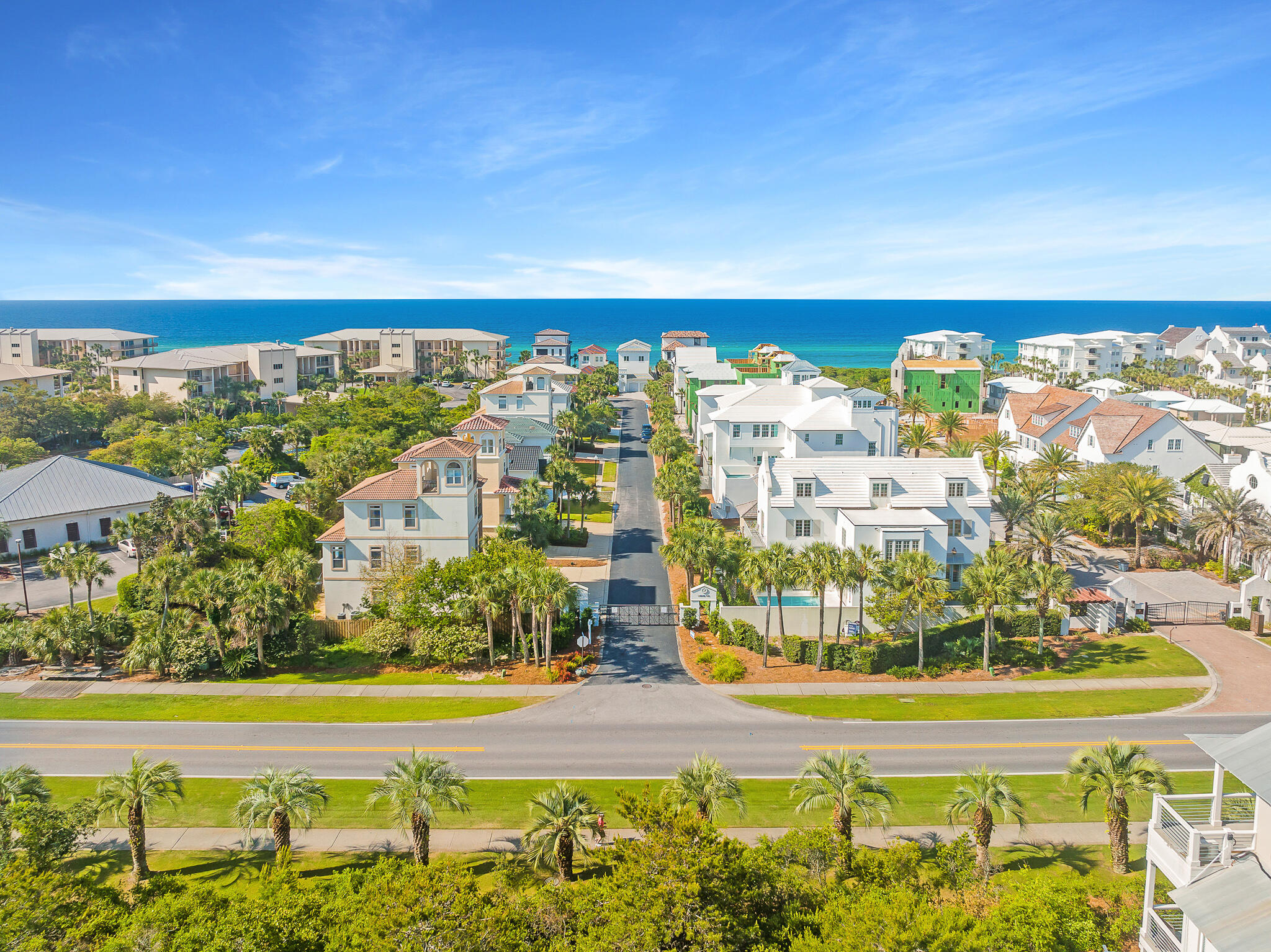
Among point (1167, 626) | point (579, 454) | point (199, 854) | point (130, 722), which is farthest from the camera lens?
point (579, 454)

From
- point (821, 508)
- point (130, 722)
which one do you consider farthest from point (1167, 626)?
point (130, 722)

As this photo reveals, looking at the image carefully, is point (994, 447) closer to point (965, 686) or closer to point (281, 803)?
point (965, 686)

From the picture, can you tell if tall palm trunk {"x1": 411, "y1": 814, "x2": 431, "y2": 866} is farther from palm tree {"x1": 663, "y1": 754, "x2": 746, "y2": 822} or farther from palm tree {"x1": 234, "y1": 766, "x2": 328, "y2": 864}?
palm tree {"x1": 663, "y1": 754, "x2": 746, "y2": 822}

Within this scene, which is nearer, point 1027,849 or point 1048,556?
point 1027,849

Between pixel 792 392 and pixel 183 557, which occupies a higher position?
pixel 792 392

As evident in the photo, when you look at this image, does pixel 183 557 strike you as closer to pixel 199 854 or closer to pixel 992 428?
pixel 199 854

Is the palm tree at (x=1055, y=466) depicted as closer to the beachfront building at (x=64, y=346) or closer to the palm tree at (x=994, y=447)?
the palm tree at (x=994, y=447)
